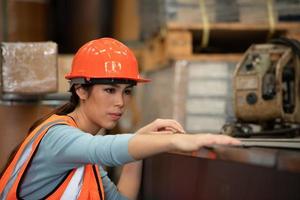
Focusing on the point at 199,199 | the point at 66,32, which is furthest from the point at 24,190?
the point at 66,32

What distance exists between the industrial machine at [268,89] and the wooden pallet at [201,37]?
0.51 meters

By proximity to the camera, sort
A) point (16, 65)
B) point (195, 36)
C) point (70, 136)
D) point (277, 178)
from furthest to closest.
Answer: point (195, 36)
point (16, 65)
point (70, 136)
point (277, 178)

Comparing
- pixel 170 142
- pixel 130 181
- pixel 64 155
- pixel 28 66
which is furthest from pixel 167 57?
pixel 170 142

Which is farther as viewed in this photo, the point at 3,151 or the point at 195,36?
the point at 195,36

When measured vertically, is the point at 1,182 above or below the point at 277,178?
below

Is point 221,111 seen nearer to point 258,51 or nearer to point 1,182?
point 258,51

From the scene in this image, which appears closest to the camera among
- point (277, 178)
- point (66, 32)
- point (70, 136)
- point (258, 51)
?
point (277, 178)

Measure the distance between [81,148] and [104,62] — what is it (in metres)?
0.45

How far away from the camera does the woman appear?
1.51 meters

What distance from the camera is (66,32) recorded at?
197 inches

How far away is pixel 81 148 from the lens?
5.04ft

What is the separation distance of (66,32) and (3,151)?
265 cm

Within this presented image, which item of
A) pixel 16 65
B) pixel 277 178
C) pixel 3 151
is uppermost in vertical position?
pixel 16 65

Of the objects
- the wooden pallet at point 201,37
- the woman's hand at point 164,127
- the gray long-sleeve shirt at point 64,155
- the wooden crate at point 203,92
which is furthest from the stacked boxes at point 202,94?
the gray long-sleeve shirt at point 64,155
